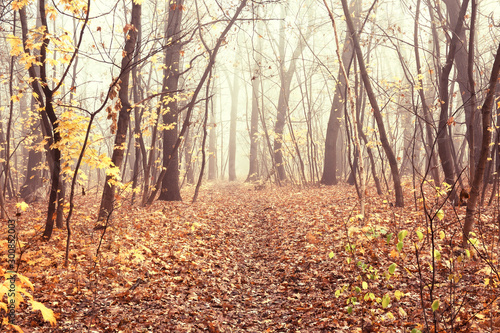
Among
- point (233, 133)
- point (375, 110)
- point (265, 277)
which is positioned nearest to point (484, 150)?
Answer: point (265, 277)

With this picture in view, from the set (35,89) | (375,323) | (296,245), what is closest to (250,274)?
(296,245)

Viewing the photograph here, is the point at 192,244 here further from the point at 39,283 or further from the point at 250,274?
the point at 39,283

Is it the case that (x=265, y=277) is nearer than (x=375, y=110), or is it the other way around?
(x=265, y=277)

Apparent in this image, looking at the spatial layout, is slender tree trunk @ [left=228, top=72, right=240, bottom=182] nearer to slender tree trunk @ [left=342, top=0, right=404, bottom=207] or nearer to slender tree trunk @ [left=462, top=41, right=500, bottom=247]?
slender tree trunk @ [left=342, top=0, right=404, bottom=207]

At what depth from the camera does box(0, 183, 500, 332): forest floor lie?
4.11m

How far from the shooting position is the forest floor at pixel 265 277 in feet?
13.5

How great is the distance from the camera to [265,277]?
20.3 feet

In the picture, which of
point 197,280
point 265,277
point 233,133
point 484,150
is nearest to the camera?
point 484,150

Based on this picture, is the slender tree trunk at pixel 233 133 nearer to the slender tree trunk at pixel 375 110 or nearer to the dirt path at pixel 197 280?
the dirt path at pixel 197 280

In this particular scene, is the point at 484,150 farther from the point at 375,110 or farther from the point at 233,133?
the point at 233,133

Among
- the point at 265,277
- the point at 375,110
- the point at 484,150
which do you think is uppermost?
the point at 375,110

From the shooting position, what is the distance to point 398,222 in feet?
26.8

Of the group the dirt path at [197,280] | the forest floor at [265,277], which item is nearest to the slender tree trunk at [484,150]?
the forest floor at [265,277]

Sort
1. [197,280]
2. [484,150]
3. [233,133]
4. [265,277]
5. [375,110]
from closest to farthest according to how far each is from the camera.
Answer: [484,150] < [197,280] < [265,277] < [375,110] < [233,133]
